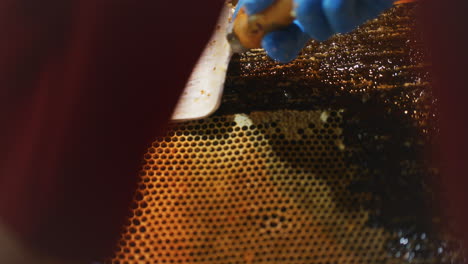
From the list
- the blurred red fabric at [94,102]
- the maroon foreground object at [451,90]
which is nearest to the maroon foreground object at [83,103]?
the blurred red fabric at [94,102]

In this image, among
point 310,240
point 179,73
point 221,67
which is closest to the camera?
point 310,240

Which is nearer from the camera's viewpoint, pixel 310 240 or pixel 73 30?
pixel 310 240

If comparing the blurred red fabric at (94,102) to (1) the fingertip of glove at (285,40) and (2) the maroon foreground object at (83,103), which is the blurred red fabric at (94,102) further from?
(1) the fingertip of glove at (285,40)

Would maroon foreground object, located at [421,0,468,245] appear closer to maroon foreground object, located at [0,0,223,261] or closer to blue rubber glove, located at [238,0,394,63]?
blue rubber glove, located at [238,0,394,63]

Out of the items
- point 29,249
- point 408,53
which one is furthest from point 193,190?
point 408,53

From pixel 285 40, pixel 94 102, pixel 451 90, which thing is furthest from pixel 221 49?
pixel 451 90

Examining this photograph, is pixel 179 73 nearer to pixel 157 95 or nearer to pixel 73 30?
pixel 157 95

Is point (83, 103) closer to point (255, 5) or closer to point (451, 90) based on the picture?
point (255, 5)
